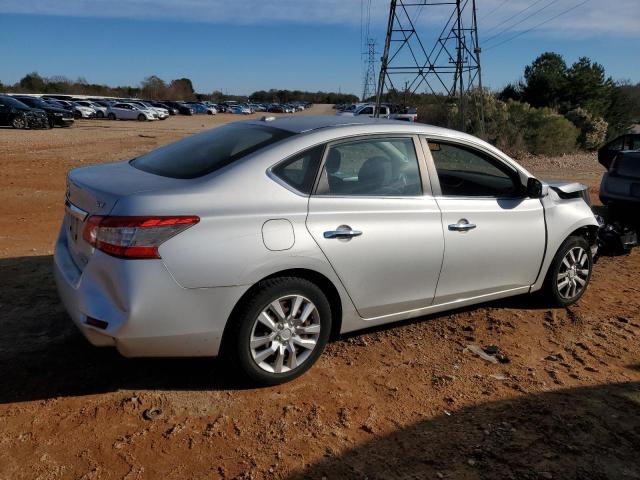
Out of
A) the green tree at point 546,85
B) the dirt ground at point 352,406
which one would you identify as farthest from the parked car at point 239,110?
the dirt ground at point 352,406

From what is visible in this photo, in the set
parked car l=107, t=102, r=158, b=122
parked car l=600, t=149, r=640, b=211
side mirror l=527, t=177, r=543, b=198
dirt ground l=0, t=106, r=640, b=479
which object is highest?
side mirror l=527, t=177, r=543, b=198

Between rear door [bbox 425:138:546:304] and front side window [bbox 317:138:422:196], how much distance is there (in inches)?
7.4

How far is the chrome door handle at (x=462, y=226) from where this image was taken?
13.8ft

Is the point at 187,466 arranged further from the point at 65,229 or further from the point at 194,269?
the point at 65,229

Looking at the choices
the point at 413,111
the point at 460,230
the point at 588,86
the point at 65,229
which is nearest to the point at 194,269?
the point at 65,229

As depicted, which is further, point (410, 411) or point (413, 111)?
point (413, 111)

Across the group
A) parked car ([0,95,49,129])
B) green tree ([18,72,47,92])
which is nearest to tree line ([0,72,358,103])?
green tree ([18,72,47,92])

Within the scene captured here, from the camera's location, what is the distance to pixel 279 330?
3533 millimetres

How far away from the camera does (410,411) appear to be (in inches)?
136

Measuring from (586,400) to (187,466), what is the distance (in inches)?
97.2

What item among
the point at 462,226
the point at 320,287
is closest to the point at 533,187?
the point at 462,226

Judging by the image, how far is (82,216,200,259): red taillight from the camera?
3078mm

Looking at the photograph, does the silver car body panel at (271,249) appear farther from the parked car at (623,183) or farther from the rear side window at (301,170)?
the parked car at (623,183)

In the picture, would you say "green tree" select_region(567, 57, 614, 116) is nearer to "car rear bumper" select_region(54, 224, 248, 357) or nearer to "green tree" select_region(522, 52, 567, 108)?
"green tree" select_region(522, 52, 567, 108)
